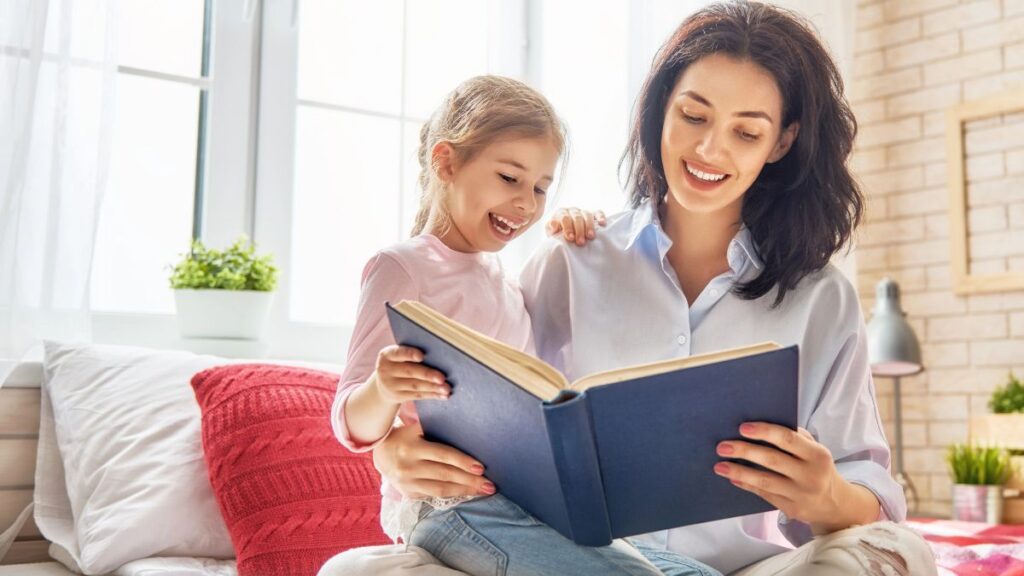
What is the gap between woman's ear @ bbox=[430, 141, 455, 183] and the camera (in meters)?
1.44

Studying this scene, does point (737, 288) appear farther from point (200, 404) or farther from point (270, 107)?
point (270, 107)

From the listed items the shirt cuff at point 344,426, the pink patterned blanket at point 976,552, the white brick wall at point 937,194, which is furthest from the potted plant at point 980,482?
the shirt cuff at point 344,426

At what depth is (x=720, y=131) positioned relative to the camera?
4.64 ft

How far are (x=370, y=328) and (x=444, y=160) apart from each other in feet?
0.91

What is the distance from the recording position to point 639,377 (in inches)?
37.5

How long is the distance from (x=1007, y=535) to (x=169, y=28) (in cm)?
226

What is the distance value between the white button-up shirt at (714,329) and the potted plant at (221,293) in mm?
920

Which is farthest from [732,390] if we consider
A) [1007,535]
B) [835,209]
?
[1007,535]

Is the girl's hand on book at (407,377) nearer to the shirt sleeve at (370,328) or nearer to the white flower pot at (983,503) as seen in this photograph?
the shirt sleeve at (370,328)

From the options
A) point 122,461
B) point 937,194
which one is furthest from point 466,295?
point 937,194

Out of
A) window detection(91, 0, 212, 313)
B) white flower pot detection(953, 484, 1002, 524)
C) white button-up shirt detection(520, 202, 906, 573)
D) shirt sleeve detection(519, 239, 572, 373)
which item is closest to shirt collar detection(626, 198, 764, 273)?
white button-up shirt detection(520, 202, 906, 573)

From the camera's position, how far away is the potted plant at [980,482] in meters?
3.12

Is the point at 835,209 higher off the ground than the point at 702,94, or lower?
lower

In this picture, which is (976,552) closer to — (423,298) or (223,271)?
(423,298)
